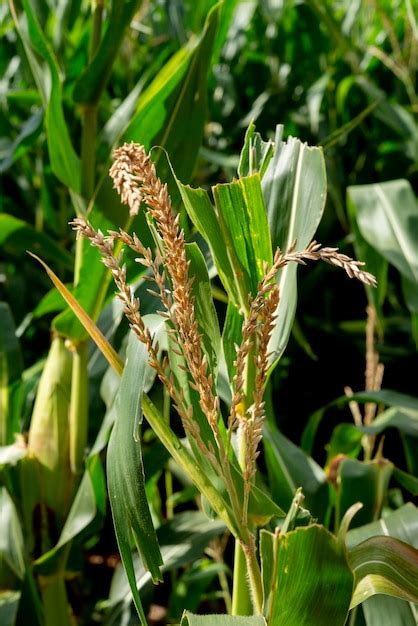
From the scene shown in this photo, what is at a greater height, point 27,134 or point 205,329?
point 27,134

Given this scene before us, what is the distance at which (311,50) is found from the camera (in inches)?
68.1

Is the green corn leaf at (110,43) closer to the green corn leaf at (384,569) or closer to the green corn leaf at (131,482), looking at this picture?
the green corn leaf at (131,482)

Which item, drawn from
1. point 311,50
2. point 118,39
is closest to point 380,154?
point 311,50

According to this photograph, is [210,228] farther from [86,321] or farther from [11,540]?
[11,540]

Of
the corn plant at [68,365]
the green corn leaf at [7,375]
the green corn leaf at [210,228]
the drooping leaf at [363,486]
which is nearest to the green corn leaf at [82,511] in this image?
the corn plant at [68,365]

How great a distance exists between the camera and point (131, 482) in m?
0.45

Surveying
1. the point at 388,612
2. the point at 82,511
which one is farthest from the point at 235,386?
the point at 82,511

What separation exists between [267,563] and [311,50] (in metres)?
1.47

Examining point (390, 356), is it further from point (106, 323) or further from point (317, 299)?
point (106, 323)

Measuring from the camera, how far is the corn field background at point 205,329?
0.43 metres

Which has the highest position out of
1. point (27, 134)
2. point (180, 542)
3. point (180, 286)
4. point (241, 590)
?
point (27, 134)

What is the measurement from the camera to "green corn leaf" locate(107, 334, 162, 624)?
447 millimetres

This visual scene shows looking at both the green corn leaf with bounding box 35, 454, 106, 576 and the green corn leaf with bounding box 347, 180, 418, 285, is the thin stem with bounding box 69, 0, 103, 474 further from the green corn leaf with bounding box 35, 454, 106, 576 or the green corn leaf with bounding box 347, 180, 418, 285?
the green corn leaf with bounding box 347, 180, 418, 285

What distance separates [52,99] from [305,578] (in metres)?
0.53
